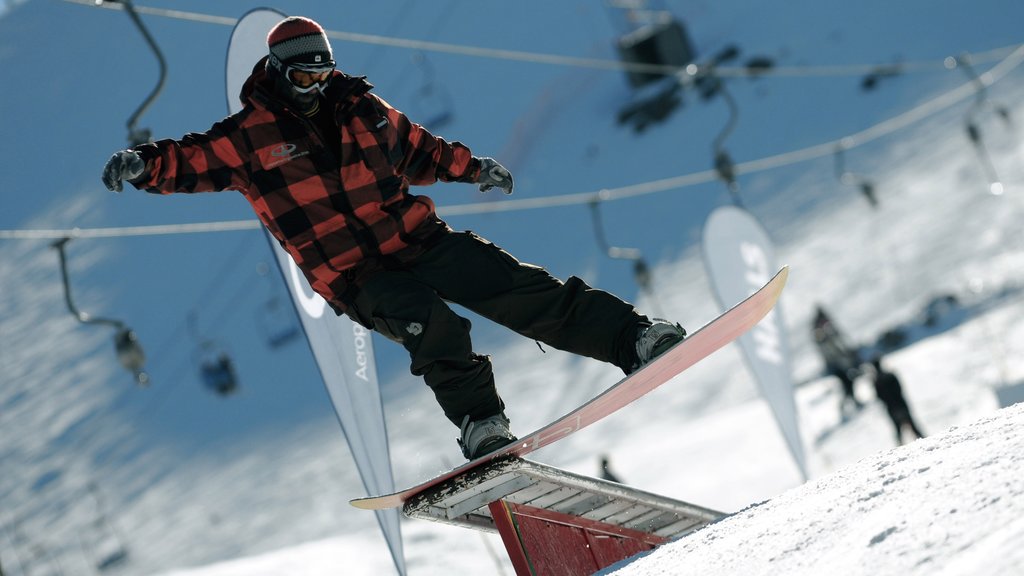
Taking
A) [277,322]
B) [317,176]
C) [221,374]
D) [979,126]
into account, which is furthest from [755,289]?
[277,322]

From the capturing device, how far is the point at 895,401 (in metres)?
10.5

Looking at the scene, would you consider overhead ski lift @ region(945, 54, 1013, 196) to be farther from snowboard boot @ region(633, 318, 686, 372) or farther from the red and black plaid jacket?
the red and black plaid jacket

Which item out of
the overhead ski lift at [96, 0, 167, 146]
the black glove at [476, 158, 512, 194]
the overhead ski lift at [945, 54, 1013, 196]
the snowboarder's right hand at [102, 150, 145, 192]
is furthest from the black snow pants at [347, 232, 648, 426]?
the overhead ski lift at [945, 54, 1013, 196]

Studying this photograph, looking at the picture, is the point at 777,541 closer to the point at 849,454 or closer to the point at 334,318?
the point at 334,318

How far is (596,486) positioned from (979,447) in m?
1.57

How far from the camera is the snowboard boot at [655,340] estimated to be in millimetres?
4086

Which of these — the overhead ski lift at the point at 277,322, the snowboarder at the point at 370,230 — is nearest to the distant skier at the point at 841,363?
the snowboarder at the point at 370,230

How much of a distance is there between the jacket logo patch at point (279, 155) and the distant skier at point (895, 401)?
7.44 metres

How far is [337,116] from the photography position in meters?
3.97

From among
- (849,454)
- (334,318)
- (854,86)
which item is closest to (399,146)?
(334,318)

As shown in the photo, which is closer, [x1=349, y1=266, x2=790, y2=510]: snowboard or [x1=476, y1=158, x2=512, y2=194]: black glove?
[x1=349, y1=266, x2=790, y2=510]: snowboard

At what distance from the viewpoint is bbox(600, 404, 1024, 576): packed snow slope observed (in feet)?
7.39

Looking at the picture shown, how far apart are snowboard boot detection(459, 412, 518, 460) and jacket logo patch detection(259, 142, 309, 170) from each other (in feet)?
3.04

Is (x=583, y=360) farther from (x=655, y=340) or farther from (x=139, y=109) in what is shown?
(x=655, y=340)
